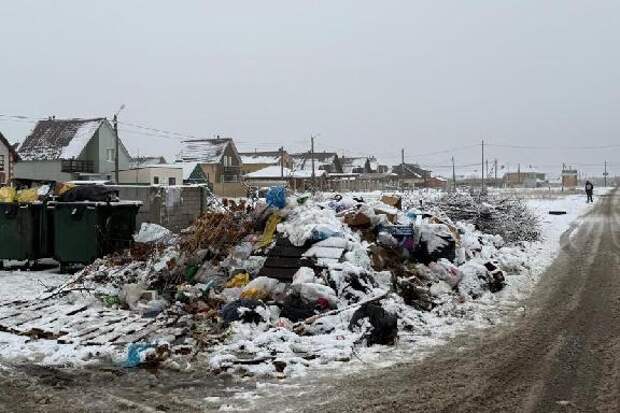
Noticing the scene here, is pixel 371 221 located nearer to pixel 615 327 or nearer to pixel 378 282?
pixel 378 282

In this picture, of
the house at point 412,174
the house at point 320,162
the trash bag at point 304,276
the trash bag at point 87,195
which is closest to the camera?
the trash bag at point 304,276

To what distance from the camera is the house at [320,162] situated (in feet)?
219

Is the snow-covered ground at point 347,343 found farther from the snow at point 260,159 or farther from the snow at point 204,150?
the snow at point 260,159

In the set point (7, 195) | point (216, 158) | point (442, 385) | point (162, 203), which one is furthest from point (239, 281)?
point (216, 158)

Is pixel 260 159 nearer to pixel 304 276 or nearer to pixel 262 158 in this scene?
pixel 262 158

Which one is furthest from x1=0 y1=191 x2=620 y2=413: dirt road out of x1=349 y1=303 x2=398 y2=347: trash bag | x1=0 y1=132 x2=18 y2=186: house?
x1=0 y1=132 x2=18 y2=186: house

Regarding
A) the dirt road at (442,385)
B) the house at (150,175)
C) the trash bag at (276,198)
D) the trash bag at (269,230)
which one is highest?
the house at (150,175)

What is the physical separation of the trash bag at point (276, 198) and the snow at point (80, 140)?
109ft

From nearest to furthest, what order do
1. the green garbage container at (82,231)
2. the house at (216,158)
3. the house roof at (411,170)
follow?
the green garbage container at (82,231)
the house at (216,158)
the house roof at (411,170)

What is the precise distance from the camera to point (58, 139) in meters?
40.8

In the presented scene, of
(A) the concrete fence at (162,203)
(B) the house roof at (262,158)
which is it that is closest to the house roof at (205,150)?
(B) the house roof at (262,158)

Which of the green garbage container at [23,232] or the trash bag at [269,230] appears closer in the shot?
the trash bag at [269,230]

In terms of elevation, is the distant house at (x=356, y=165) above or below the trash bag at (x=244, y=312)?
above

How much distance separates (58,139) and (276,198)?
118 ft
